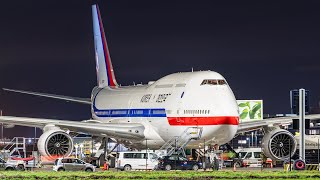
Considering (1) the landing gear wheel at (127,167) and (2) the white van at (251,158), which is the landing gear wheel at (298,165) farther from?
(2) the white van at (251,158)

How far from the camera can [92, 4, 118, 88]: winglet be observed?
9788 cm

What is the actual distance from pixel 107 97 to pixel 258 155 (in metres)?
24.0

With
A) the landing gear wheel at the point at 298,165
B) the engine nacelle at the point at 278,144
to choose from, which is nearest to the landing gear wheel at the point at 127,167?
the engine nacelle at the point at 278,144

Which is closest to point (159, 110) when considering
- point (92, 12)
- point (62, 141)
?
point (62, 141)

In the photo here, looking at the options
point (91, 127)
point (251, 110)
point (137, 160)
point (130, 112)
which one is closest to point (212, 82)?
point (137, 160)

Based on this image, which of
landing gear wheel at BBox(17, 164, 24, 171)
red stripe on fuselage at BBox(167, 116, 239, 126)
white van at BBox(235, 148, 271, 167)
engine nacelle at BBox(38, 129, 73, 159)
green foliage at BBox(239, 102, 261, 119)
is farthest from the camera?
green foliage at BBox(239, 102, 261, 119)

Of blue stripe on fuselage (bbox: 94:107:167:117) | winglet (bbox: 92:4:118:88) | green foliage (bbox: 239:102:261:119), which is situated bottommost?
blue stripe on fuselage (bbox: 94:107:167:117)

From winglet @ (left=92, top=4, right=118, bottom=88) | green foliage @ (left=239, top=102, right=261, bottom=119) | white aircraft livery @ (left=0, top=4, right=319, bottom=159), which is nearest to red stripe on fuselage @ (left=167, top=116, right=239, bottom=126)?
white aircraft livery @ (left=0, top=4, right=319, bottom=159)

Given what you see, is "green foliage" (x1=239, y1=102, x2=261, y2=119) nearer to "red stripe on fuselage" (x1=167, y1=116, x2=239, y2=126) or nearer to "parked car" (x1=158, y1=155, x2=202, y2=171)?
"red stripe on fuselage" (x1=167, y1=116, x2=239, y2=126)

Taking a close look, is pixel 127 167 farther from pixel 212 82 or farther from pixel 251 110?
pixel 251 110

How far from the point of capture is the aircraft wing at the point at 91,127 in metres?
76.5

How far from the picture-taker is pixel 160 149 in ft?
251

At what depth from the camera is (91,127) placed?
77.2 m

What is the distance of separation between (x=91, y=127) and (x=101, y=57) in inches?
936
